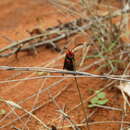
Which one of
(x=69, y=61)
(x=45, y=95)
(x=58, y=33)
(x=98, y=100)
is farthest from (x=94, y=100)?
(x=58, y=33)

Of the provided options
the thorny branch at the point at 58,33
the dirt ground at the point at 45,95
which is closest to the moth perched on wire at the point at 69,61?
the dirt ground at the point at 45,95

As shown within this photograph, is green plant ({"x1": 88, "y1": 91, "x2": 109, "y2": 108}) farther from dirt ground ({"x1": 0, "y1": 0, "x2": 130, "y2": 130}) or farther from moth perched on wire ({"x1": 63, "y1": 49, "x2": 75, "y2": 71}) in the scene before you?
moth perched on wire ({"x1": 63, "y1": 49, "x2": 75, "y2": 71})

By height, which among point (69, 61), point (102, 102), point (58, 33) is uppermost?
point (58, 33)

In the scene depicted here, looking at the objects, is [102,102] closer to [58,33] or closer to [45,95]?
[45,95]

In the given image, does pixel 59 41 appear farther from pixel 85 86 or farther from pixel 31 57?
pixel 85 86

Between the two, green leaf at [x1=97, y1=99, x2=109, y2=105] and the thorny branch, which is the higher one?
the thorny branch

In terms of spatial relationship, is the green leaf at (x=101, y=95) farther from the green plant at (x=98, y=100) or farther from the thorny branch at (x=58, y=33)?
the thorny branch at (x=58, y=33)

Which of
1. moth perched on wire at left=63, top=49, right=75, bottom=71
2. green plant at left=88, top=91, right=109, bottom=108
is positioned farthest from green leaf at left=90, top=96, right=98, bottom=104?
moth perched on wire at left=63, top=49, right=75, bottom=71

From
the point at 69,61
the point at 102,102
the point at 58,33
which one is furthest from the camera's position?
the point at 58,33
